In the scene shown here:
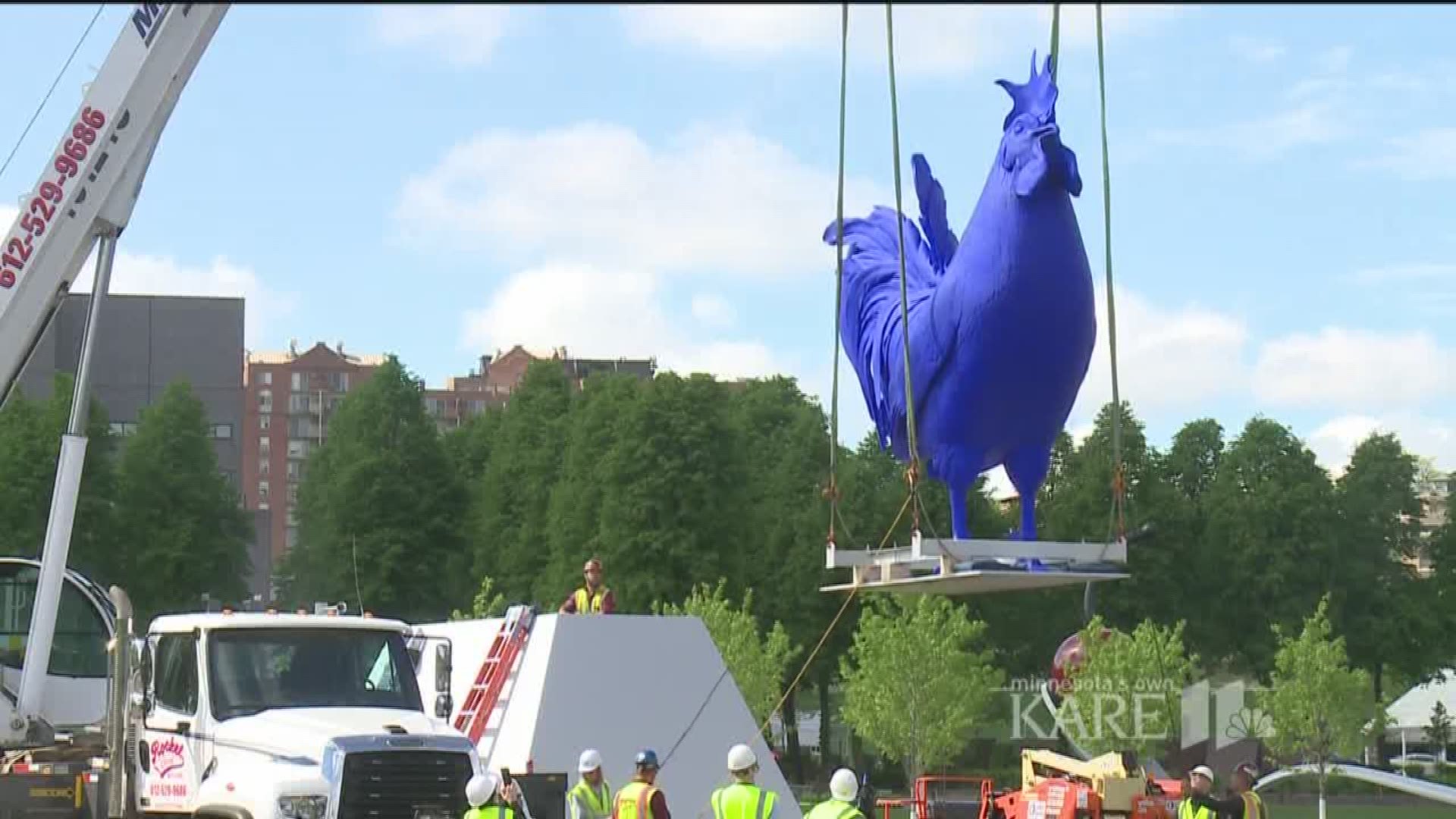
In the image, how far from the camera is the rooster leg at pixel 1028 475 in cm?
1744

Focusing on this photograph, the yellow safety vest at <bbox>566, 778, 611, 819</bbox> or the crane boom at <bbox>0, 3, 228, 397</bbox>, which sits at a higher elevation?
the crane boom at <bbox>0, 3, 228, 397</bbox>

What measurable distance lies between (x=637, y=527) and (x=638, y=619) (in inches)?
1444

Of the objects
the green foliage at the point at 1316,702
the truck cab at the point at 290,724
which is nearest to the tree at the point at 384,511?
the green foliage at the point at 1316,702

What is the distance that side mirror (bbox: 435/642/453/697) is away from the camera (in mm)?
17625

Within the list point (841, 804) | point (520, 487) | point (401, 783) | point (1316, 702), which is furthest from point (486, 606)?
point (841, 804)

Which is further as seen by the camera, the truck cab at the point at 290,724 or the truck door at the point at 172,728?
the truck door at the point at 172,728

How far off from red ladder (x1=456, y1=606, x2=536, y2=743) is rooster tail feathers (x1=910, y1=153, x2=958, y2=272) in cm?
610

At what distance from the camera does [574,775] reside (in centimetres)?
2195

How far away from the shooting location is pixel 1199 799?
19703 millimetres

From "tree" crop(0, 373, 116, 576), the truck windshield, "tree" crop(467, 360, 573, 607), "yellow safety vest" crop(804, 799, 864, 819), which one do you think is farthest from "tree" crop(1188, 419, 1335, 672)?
"yellow safety vest" crop(804, 799, 864, 819)

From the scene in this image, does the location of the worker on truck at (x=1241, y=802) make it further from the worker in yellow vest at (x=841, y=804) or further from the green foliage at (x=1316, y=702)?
the green foliage at (x=1316, y=702)

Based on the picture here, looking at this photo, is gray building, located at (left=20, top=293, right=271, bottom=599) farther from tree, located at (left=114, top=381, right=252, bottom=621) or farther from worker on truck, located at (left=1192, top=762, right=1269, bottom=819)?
worker on truck, located at (left=1192, top=762, right=1269, bottom=819)

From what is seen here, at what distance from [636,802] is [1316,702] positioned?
43.6 metres

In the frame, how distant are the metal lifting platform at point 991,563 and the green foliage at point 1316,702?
4025 cm
